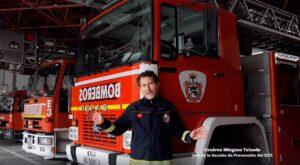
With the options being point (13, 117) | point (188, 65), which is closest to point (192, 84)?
point (188, 65)

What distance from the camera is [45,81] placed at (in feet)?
25.5

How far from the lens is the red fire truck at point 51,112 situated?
707 cm

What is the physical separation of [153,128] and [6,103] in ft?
40.9

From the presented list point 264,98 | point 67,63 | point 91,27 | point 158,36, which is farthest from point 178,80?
point 67,63

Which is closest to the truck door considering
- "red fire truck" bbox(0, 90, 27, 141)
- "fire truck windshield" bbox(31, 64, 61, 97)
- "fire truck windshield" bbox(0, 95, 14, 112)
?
"fire truck windshield" bbox(31, 64, 61, 97)

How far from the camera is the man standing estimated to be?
9.16ft

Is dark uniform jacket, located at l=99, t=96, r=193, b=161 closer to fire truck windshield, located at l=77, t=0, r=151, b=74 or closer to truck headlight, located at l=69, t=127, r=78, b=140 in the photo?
fire truck windshield, located at l=77, t=0, r=151, b=74

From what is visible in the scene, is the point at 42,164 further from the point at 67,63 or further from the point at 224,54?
the point at 224,54

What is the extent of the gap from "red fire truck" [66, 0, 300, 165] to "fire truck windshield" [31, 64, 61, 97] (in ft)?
8.57

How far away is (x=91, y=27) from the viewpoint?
500cm

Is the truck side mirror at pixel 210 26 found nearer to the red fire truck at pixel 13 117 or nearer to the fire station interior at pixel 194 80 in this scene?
the fire station interior at pixel 194 80

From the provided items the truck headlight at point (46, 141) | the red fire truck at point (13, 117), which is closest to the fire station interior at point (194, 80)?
the truck headlight at point (46, 141)

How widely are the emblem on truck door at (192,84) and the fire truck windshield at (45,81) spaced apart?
422 cm

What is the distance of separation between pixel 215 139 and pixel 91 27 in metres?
2.31
